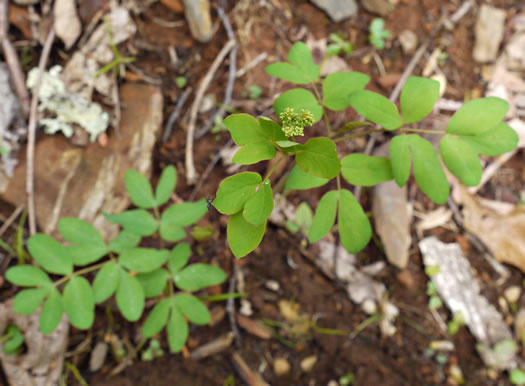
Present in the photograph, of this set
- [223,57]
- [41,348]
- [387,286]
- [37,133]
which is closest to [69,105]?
[37,133]

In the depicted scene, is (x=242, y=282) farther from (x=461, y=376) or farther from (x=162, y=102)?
(x=461, y=376)

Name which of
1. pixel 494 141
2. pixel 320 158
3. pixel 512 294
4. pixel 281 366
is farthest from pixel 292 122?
pixel 512 294

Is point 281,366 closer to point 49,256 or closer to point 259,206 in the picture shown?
point 49,256

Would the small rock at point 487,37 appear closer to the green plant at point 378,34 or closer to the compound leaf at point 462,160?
the green plant at point 378,34

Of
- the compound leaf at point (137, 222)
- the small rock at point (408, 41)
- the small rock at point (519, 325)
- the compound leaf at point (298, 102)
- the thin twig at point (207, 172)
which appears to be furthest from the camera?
the small rock at point (408, 41)

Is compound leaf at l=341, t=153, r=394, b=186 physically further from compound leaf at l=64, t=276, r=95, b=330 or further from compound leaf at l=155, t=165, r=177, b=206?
compound leaf at l=64, t=276, r=95, b=330

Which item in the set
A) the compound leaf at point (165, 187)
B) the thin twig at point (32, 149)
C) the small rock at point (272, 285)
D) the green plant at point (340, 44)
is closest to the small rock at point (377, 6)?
the green plant at point (340, 44)
